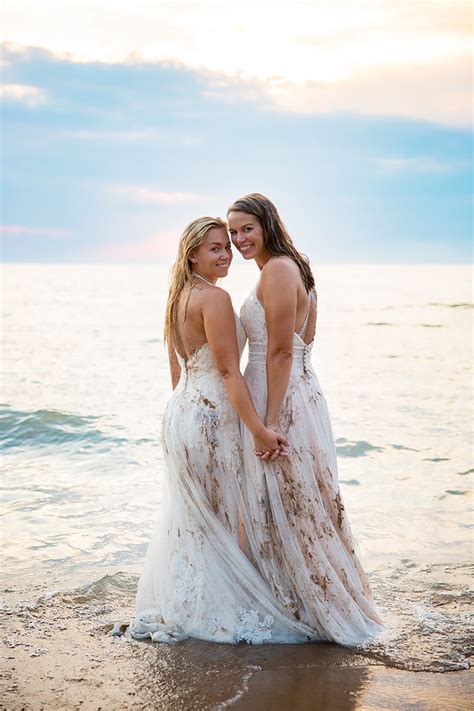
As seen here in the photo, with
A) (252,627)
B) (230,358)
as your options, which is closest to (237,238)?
(230,358)

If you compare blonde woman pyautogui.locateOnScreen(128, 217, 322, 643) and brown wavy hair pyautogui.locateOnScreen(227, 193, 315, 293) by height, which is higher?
brown wavy hair pyautogui.locateOnScreen(227, 193, 315, 293)

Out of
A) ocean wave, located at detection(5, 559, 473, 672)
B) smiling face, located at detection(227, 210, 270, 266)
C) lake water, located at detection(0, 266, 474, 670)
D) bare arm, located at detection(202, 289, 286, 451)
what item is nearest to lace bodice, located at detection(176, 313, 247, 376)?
bare arm, located at detection(202, 289, 286, 451)

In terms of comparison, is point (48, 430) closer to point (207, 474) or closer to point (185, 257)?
point (207, 474)

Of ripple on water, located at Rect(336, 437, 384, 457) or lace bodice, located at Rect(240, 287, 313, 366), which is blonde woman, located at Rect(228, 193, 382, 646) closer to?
lace bodice, located at Rect(240, 287, 313, 366)


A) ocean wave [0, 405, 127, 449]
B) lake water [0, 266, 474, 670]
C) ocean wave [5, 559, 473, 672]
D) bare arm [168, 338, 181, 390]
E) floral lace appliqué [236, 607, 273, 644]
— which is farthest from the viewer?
ocean wave [0, 405, 127, 449]

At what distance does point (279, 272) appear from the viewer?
459cm

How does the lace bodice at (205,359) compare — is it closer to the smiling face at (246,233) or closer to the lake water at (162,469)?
the smiling face at (246,233)

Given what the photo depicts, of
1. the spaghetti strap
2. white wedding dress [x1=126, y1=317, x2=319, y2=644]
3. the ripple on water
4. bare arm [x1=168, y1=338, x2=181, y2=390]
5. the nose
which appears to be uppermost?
the nose

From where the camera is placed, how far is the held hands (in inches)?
182

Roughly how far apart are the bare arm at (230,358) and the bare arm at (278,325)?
103mm

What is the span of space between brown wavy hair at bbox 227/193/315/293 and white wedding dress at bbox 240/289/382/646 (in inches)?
8.5

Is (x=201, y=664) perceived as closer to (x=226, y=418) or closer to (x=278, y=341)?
(x=226, y=418)

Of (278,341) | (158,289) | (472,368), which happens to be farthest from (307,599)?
(158,289)

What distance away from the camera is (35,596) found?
18.5 feet
